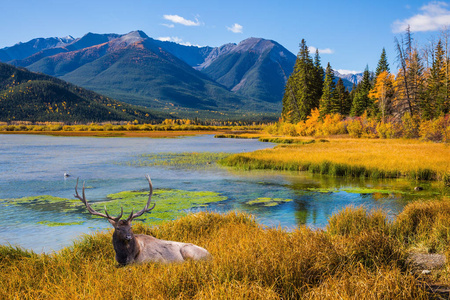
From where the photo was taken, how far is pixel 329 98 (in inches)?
2744

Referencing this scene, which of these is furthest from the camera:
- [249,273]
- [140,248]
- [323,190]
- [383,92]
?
[383,92]

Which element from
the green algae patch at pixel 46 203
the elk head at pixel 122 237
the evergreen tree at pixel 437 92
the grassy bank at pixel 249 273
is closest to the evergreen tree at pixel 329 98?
the evergreen tree at pixel 437 92

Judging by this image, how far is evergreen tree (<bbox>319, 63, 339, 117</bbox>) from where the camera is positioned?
2724 inches

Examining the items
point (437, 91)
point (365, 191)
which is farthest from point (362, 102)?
point (365, 191)

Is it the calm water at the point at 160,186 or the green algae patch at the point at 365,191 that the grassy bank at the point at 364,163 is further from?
the green algae patch at the point at 365,191

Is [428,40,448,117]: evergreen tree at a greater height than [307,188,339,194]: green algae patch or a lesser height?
greater

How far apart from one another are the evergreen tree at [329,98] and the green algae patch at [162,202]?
54869mm

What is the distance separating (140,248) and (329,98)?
6813 cm

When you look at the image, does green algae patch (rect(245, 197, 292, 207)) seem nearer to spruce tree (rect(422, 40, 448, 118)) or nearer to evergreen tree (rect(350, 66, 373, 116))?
spruce tree (rect(422, 40, 448, 118))

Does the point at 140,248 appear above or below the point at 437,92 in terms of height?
below

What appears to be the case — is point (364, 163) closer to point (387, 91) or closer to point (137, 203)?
point (137, 203)

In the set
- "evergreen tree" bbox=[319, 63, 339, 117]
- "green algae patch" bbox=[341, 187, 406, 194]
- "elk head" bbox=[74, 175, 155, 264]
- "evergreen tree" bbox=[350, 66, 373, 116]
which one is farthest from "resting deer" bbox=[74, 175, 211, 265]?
"evergreen tree" bbox=[350, 66, 373, 116]

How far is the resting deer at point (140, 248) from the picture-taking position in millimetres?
5988

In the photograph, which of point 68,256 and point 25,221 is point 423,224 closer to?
point 68,256
